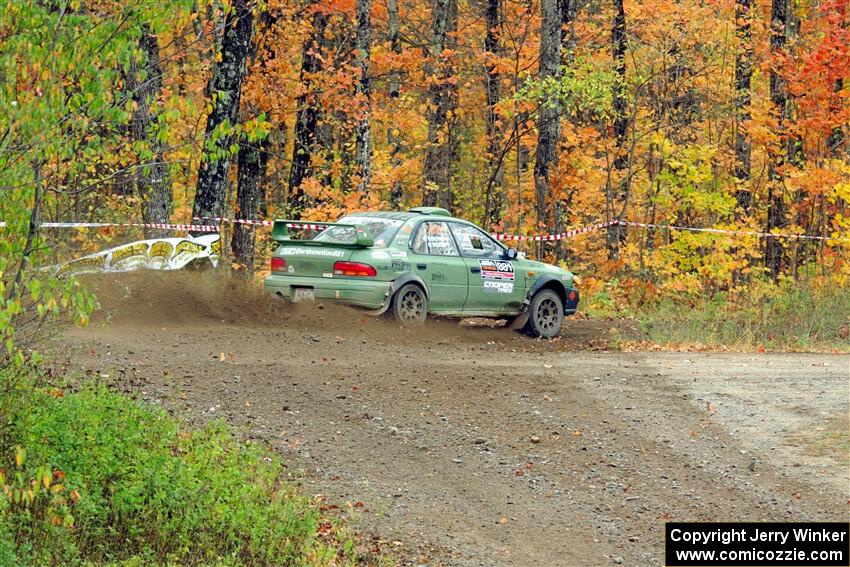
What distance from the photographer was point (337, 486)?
31.7 feet

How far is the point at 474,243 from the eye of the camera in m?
17.9

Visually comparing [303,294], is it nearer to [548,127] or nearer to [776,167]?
[548,127]

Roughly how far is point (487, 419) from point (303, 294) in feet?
18.0

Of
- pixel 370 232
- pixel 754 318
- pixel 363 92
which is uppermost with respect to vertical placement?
pixel 363 92

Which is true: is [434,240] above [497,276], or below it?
above

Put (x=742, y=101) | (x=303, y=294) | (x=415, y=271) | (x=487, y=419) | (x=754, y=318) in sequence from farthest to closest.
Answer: (x=742, y=101) → (x=754, y=318) → (x=415, y=271) → (x=303, y=294) → (x=487, y=419)

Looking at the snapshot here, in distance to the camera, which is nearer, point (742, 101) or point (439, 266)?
point (439, 266)

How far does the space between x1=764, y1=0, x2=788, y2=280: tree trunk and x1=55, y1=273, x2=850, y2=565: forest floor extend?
34.2 feet

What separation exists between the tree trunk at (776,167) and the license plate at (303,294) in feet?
43.3

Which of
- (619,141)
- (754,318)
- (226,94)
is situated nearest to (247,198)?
(226,94)

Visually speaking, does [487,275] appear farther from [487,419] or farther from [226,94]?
[487,419]

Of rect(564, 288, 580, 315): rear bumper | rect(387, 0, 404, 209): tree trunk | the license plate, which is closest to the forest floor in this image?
the license plate

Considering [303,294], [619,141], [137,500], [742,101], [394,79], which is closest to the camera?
[137,500]

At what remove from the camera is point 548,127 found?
2586cm
